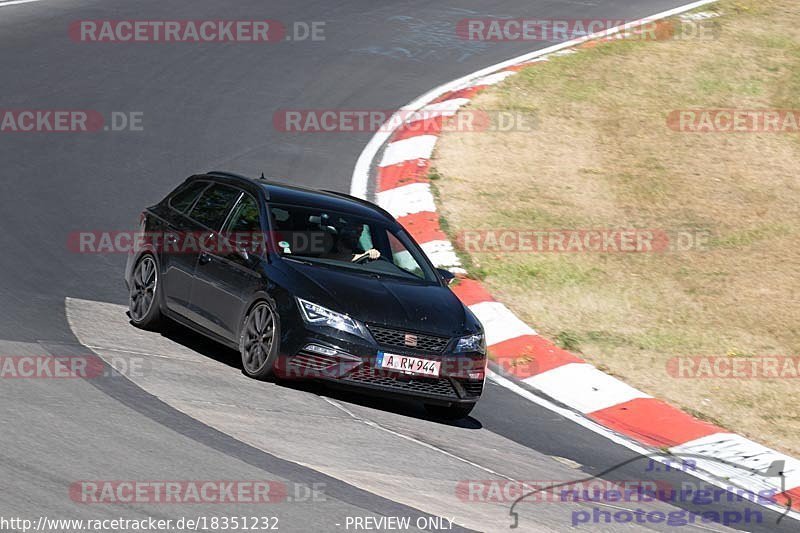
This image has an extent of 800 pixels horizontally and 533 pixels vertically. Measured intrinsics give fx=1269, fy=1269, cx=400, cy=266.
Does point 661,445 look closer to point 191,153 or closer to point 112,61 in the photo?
point 191,153

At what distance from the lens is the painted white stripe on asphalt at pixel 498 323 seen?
12.1m

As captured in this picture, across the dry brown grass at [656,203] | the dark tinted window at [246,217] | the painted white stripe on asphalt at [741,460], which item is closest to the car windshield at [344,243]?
the dark tinted window at [246,217]

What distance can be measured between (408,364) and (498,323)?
9.95 feet

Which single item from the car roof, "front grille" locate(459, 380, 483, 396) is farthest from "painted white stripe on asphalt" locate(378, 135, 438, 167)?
"front grille" locate(459, 380, 483, 396)

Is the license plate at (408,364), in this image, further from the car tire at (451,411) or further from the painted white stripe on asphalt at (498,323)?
the painted white stripe on asphalt at (498,323)

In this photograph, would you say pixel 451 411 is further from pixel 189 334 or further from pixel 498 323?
pixel 189 334

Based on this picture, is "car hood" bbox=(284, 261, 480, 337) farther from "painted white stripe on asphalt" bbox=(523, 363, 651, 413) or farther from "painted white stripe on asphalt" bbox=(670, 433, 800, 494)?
"painted white stripe on asphalt" bbox=(670, 433, 800, 494)

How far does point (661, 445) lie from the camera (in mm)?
10375

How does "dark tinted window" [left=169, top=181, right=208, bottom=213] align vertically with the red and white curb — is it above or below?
above

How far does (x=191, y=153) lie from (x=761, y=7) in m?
12.8

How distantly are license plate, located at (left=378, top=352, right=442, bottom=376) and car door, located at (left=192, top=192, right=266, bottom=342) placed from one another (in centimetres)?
124

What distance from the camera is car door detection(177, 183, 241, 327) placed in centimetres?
1052

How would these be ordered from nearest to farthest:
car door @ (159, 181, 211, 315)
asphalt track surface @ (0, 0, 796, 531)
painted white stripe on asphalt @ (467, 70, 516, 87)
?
1. asphalt track surface @ (0, 0, 796, 531)
2. car door @ (159, 181, 211, 315)
3. painted white stripe on asphalt @ (467, 70, 516, 87)

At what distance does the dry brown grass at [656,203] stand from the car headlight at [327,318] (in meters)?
3.36
